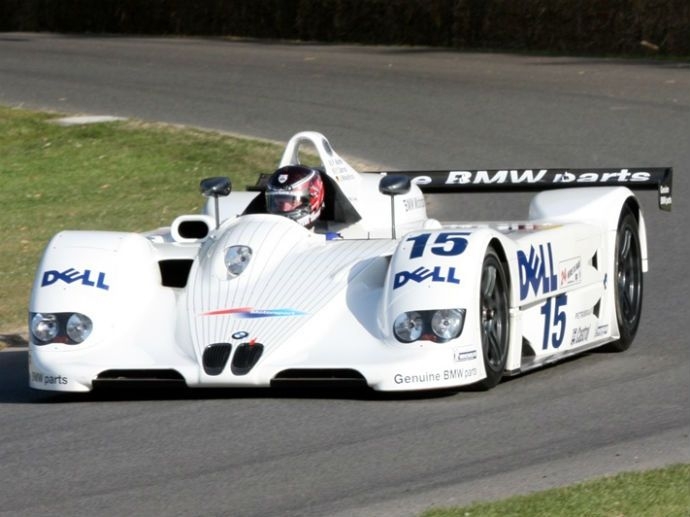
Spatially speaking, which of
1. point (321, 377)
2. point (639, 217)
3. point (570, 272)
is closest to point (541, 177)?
point (639, 217)

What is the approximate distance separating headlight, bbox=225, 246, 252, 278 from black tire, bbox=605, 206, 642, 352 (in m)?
2.25

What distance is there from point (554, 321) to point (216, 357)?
188 cm

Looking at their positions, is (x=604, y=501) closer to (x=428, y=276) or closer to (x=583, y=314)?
(x=428, y=276)

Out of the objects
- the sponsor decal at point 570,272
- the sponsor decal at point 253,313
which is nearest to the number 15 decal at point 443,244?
the sponsor decal at point 253,313

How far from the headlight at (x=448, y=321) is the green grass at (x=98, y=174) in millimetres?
5618

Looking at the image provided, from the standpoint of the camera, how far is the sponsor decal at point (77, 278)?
8289mm

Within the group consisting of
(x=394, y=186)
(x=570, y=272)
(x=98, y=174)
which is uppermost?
(x=394, y=186)

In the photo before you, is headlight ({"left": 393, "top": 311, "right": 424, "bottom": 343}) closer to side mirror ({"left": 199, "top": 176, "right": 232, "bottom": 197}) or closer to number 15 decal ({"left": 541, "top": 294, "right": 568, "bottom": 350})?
number 15 decal ({"left": 541, "top": 294, "right": 568, "bottom": 350})

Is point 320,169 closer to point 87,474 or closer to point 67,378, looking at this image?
point 67,378

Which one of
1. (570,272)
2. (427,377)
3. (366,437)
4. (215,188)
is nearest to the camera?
(366,437)

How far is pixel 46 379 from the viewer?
319 inches

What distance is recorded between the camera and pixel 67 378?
26.4 ft

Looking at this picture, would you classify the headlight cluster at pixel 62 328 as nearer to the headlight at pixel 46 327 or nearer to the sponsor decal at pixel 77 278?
the headlight at pixel 46 327

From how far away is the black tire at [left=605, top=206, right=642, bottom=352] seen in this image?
932 centimetres
